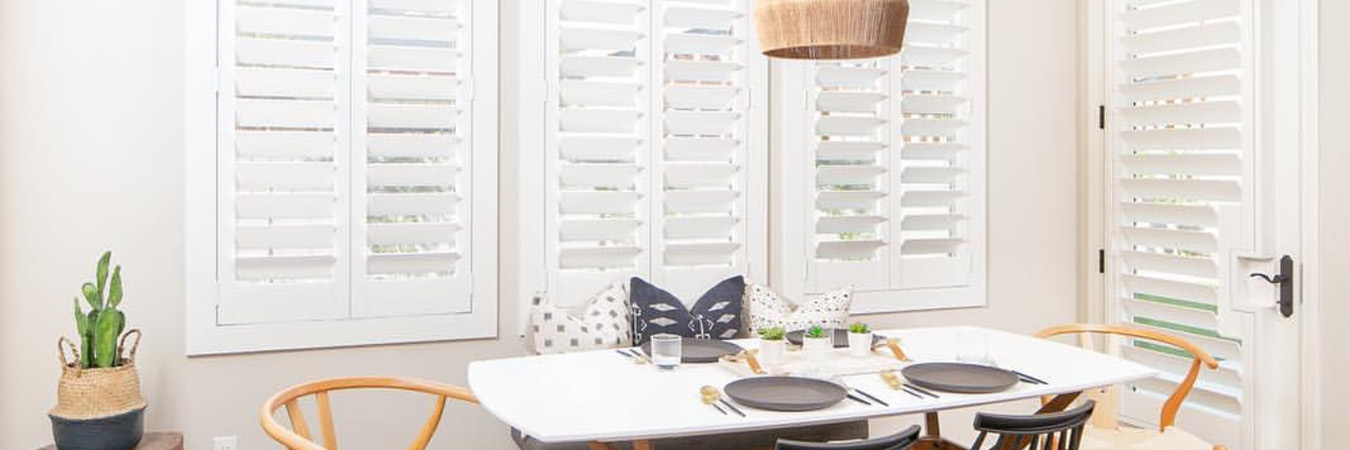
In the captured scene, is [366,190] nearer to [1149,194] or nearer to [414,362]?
[414,362]

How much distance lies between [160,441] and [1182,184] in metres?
3.44

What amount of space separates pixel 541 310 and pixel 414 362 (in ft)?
1.52

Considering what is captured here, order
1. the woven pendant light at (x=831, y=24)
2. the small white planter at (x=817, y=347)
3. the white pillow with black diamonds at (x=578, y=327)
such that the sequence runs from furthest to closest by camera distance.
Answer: the white pillow with black diamonds at (x=578, y=327) < the small white planter at (x=817, y=347) < the woven pendant light at (x=831, y=24)

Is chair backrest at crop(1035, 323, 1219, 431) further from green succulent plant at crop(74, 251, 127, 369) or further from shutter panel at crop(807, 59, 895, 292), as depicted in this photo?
green succulent plant at crop(74, 251, 127, 369)

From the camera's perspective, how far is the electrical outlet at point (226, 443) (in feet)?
9.69

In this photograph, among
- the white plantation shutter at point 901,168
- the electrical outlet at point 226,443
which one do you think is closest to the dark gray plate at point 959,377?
the white plantation shutter at point 901,168

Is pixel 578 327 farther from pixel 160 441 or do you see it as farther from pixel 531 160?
pixel 160 441

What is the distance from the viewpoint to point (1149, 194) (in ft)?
12.1

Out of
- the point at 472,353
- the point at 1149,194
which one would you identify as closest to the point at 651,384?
the point at 472,353

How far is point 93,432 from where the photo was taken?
2.59 m

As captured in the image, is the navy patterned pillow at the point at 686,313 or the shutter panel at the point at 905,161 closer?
the navy patterned pillow at the point at 686,313

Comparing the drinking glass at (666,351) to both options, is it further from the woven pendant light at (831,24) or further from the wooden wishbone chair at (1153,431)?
the wooden wishbone chair at (1153,431)

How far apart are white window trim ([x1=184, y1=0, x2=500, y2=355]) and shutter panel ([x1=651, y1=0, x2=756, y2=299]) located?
554 mm

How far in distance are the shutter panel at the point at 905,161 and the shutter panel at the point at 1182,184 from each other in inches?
21.7
